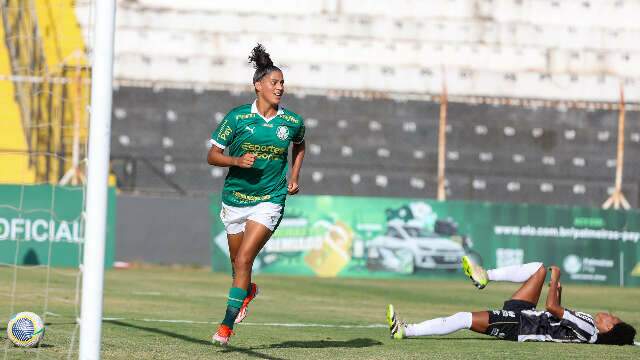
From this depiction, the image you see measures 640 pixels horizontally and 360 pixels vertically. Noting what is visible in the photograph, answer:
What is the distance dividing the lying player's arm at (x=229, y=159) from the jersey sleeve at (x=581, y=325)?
3219 millimetres

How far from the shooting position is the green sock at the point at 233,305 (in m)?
8.97

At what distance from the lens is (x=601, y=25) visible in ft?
107

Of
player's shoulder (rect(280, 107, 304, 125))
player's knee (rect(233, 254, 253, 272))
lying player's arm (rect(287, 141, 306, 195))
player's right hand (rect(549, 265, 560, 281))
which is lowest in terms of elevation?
player's right hand (rect(549, 265, 560, 281))

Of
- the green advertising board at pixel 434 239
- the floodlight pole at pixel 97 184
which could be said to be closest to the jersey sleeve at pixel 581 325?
the floodlight pole at pixel 97 184

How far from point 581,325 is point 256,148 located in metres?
3.27

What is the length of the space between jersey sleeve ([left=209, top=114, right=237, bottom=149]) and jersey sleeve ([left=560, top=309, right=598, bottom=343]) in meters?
3.30

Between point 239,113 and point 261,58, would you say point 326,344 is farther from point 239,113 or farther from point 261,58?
point 261,58

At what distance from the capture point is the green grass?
9.01 meters

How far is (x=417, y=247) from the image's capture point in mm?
25422

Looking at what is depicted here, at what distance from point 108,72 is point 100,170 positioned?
1.83 feet

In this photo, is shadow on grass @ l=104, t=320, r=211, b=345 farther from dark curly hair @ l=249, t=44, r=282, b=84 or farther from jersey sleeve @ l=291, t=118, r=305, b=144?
dark curly hair @ l=249, t=44, r=282, b=84

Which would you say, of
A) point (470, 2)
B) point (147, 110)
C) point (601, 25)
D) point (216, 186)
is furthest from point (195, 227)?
point (601, 25)

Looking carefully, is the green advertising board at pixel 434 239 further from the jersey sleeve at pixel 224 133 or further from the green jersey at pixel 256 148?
the jersey sleeve at pixel 224 133

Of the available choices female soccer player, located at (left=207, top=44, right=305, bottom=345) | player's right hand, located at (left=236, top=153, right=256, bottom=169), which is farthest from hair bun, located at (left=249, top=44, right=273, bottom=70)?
player's right hand, located at (left=236, top=153, right=256, bottom=169)
